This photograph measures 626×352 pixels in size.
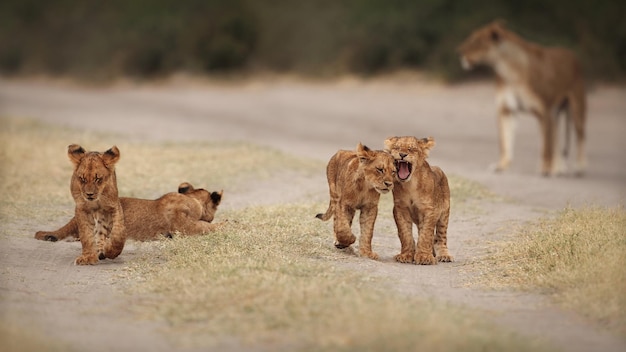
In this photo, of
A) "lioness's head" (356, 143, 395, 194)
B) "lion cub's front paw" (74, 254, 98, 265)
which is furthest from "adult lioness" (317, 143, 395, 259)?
"lion cub's front paw" (74, 254, 98, 265)

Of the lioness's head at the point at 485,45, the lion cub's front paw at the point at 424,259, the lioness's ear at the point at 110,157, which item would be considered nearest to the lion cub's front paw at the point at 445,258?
the lion cub's front paw at the point at 424,259

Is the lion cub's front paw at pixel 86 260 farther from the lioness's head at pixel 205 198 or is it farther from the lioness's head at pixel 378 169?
the lioness's head at pixel 378 169

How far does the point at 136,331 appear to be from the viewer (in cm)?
609

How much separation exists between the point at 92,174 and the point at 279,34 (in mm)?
20868

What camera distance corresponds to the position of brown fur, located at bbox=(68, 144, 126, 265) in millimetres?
8016

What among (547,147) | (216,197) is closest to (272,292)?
(216,197)

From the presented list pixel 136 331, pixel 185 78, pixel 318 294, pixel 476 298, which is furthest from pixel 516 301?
pixel 185 78

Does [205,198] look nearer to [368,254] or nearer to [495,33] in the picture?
[368,254]

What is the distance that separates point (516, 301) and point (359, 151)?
64.6 inches

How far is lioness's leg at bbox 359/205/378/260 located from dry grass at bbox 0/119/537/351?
19 centimetres

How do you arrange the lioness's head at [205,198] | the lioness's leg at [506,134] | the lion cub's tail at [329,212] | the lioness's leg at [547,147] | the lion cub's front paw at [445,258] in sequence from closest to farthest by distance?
the lion cub's front paw at [445,258]
the lion cub's tail at [329,212]
the lioness's head at [205,198]
the lioness's leg at [547,147]
the lioness's leg at [506,134]

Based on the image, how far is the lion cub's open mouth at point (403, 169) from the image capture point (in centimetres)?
809

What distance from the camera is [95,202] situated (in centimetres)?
813

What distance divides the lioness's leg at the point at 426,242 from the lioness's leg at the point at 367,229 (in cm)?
31
